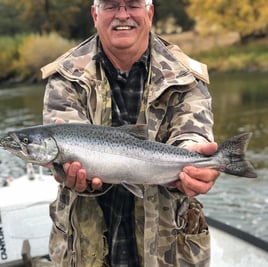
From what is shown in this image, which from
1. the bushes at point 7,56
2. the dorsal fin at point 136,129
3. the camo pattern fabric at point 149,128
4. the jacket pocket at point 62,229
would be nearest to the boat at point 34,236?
the jacket pocket at point 62,229

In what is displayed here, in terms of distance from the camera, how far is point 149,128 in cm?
313

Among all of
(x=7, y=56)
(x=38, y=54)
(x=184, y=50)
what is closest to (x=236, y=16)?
(x=184, y=50)

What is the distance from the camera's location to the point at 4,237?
561 cm

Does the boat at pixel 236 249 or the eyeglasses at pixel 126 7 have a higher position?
the eyeglasses at pixel 126 7

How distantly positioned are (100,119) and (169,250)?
0.88 meters

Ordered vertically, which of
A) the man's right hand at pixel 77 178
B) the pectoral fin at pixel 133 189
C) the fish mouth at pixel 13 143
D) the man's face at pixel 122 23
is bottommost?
the pectoral fin at pixel 133 189

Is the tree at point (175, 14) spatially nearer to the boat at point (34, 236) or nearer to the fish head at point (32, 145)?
the boat at point (34, 236)

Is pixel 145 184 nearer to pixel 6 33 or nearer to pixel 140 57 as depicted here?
pixel 140 57

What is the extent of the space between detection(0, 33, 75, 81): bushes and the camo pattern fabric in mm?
43612

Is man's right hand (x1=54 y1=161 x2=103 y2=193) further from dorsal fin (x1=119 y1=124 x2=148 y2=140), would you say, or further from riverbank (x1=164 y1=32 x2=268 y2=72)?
riverbank (x1=164 y1=32 x2=268 y2=72)

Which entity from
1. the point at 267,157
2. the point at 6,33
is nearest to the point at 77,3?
the point at 6,33

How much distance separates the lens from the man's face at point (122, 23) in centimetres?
309

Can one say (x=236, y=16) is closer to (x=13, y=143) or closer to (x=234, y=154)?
(x=234, y=154)

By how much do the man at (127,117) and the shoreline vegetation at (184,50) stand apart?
3828cm
